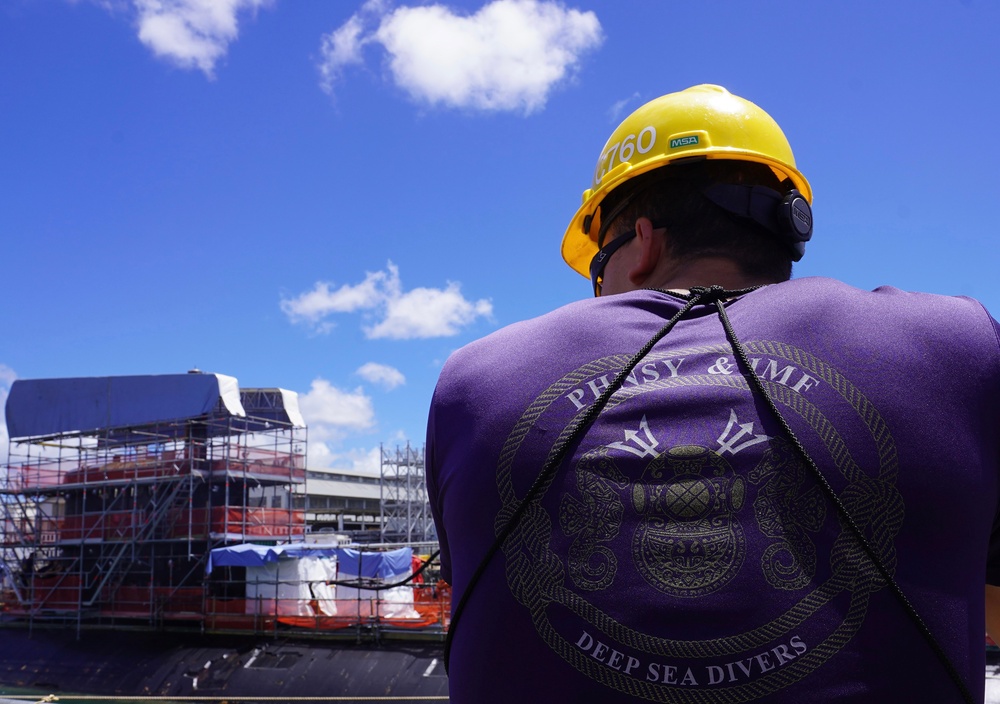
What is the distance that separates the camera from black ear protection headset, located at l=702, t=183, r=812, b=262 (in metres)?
1.56

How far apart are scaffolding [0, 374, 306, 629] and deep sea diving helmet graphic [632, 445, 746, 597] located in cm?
2474

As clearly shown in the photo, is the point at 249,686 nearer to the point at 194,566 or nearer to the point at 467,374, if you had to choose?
the point at 194,566

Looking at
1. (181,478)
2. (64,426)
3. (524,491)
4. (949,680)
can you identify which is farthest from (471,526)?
(64,426)

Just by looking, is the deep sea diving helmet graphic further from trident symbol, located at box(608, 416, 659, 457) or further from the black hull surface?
the black hull surface

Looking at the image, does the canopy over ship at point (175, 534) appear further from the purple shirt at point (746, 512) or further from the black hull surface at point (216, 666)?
the purple shirt at point (746, 512)

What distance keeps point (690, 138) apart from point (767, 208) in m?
0.23

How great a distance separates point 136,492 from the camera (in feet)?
87.0

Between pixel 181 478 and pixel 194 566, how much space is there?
8.60ft

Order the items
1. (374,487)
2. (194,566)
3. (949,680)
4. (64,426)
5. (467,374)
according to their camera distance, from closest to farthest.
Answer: (949,680), (467,374), (194,566), (64,426), (374,487)

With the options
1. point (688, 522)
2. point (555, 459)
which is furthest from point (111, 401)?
point (688, 522)

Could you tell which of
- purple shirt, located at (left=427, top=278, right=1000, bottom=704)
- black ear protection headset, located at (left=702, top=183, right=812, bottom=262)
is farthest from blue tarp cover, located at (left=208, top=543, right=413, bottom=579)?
purple shirt, located at (left=427, top=278, right=1000, bottom=704)

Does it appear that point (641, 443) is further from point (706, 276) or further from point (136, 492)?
point (136, 492)

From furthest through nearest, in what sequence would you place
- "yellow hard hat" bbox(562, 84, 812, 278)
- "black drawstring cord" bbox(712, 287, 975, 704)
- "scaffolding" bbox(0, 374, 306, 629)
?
"scaffolding" bbox(0, 374, 306, 629), "yellow hard hat" bbox(562, 84, 812, 278), "black drawstring cord" bbox(712, 287, 975, 704)

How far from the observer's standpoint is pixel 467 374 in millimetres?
1404
